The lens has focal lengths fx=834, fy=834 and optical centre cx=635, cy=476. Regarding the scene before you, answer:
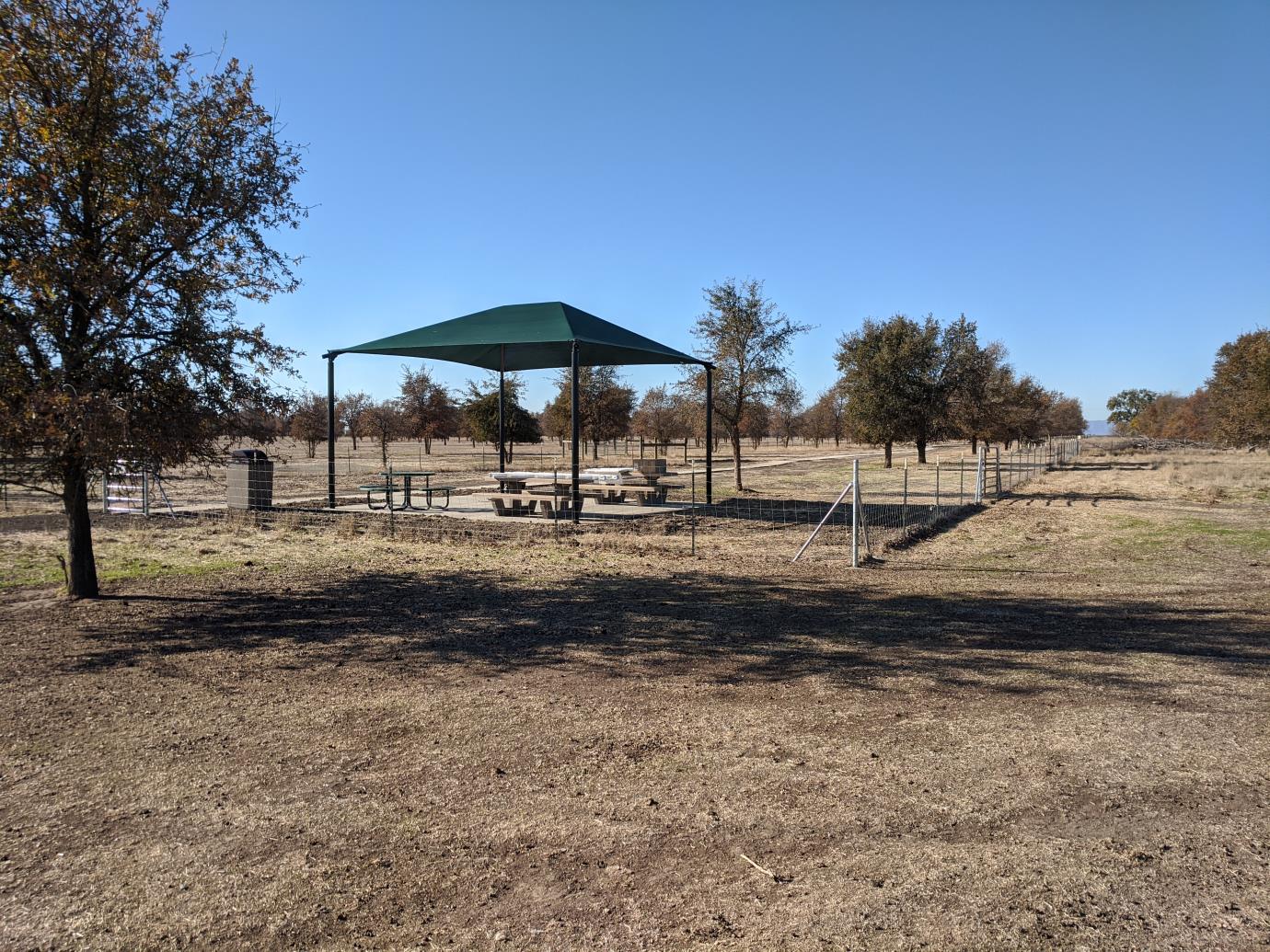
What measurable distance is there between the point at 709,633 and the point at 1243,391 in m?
44.8

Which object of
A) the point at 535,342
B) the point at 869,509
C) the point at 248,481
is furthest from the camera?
the point at 869,509

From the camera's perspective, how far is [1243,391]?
40.9 metres

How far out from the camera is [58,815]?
3770mm

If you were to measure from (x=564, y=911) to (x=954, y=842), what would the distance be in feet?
5.47

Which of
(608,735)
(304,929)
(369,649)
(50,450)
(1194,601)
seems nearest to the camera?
(304,929)

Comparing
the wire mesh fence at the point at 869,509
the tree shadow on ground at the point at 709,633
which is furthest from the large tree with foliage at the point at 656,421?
the tree shadow on ground at the point at 709,633

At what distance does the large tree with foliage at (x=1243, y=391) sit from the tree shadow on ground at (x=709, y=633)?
36823 millimetres

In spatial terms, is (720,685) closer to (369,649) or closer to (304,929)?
(369,649)

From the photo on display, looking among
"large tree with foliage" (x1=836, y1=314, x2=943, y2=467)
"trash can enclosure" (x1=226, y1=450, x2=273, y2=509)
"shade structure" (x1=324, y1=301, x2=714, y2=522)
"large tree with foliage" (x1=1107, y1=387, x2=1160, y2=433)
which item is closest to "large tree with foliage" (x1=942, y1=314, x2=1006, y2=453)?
"large tree with foliage" (x1=836, y1=314, x2=943, y2=467)

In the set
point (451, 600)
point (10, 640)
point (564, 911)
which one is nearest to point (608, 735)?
point (564, 911)

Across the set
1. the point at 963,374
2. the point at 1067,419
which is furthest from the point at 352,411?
the point at 1067,419

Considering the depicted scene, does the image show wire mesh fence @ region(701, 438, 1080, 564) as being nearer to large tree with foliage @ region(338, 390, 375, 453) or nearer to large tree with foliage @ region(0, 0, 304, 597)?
large tree with foliage @ region(0, 0, 304, 597)

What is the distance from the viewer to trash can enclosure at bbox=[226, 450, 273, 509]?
55.2 feet

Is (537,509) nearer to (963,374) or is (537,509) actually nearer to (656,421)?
(963,374)
